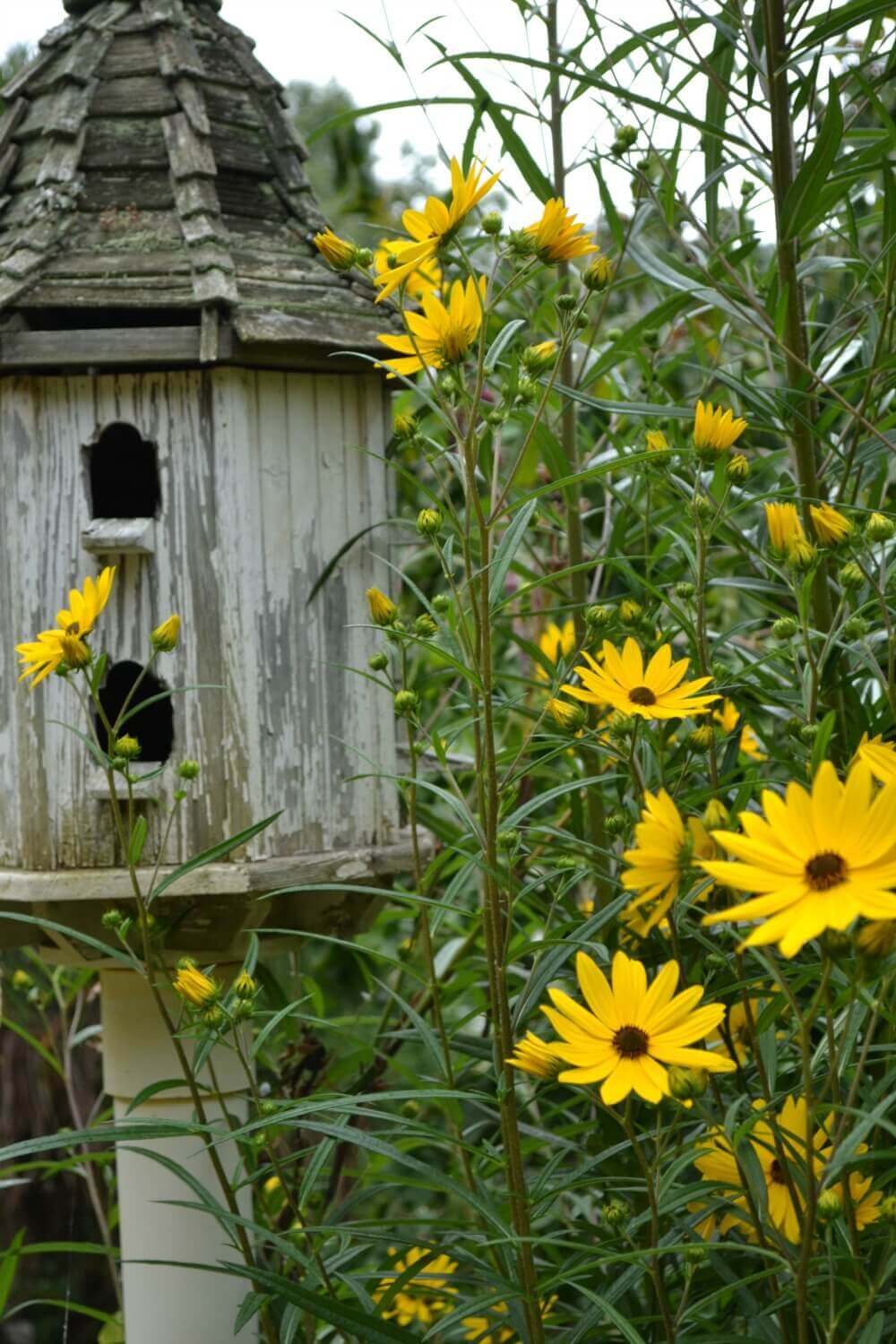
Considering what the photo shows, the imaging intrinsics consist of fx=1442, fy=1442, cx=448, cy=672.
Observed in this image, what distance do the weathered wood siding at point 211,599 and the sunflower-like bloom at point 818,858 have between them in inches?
31.3

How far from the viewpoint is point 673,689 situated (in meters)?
0.93

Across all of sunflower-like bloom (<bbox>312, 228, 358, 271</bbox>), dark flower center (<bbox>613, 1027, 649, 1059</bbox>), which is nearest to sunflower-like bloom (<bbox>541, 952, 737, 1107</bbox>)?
dark flower center (<bbox>613, 1027, 649, 1059</bbox>)

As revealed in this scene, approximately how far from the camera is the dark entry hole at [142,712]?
4.81ft

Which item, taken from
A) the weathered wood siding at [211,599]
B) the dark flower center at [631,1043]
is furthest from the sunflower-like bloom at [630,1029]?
the weathered wood siding at [211,599]

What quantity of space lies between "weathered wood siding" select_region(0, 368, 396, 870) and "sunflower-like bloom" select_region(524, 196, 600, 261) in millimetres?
510

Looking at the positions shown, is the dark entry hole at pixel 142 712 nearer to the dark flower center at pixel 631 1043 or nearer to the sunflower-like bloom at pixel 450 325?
the sunflower-like bloom at pixel 450 325

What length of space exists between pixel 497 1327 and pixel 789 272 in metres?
0.82

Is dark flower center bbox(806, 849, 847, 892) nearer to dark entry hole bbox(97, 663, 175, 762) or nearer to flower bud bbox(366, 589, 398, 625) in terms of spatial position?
flower bud bbox(366, 589, 398, 625)

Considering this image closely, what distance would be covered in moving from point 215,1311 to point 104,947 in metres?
0.66

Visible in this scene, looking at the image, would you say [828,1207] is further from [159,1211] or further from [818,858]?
[159,1211]

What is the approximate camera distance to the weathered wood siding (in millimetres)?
1372

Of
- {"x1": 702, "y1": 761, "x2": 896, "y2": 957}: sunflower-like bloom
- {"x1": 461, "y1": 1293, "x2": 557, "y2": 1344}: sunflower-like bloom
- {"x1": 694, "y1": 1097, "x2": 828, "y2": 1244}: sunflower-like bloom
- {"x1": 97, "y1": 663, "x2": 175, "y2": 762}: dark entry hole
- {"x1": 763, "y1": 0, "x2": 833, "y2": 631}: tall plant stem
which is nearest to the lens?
{"x1": 702, "y1": 761, "x2": 896, "y2": 957}: sunflower-like bloom

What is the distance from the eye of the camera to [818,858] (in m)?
0.63

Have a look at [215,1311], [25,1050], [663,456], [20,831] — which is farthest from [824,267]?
[25,1050]
